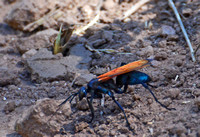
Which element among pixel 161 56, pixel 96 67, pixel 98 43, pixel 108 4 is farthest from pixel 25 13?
pixel 161 56

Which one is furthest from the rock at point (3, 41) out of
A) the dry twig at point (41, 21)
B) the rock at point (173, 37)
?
the rock at point (173, 37)

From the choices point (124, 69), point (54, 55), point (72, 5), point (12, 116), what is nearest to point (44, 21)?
point (72, 5)

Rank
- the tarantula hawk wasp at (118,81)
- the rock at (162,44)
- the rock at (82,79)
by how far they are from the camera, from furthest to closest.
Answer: the rock at (162,44) → the rock at (82,79) → the tarantula hawk wasp at (118,81)

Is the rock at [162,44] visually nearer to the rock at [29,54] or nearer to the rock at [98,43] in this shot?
the rock at [98,43]

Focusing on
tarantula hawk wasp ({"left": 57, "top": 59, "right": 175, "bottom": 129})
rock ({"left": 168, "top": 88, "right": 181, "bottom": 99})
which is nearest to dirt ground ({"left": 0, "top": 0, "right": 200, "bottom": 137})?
rock ({"left": 168, "top": 88, "right": 181, "bottom": 99})

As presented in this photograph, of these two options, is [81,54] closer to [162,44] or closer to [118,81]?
[118,81]

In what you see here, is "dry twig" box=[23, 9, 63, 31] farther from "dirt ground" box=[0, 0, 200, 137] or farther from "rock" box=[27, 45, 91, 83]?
"rock" box=[27, 45, 91, 83]

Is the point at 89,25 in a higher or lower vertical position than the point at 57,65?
higher
